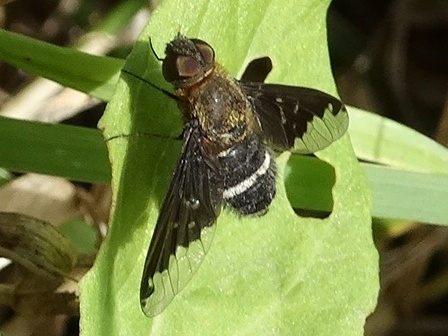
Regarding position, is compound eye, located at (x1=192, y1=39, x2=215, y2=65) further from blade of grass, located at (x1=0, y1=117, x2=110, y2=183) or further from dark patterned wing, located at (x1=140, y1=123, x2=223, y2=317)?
blade of grass, located at (x1=0, y1=117, x2=110, y2=183)

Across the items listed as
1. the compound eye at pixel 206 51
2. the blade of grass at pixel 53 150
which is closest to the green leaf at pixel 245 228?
the compound eye at pixel 206 51

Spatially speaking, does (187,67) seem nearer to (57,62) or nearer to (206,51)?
(206,51)

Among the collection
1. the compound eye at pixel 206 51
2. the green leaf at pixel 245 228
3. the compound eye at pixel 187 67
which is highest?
the compound eye at pixel 206 51

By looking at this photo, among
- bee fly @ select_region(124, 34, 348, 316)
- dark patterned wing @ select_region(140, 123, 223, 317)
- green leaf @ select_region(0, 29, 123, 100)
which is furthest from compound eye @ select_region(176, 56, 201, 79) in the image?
green leaf @ select_region(0, 29, 123, 100)

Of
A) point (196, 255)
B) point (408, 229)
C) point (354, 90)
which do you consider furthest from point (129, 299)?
point (354, 90)

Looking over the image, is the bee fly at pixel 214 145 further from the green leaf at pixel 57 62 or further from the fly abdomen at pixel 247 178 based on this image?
the green leaf at pixel 57 62

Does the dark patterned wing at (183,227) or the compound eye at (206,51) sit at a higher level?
the compound eye at (206,51)

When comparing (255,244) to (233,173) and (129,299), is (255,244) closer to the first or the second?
(233,173)

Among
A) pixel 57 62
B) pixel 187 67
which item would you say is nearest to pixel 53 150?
pixel 57 62
